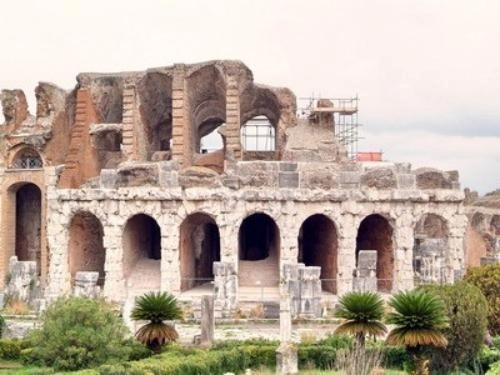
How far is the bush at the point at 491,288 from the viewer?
2291 centimetres

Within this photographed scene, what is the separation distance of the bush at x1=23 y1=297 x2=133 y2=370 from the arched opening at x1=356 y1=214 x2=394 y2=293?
13.4 meters

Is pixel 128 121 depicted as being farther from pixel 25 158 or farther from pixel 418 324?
pixel 418 324

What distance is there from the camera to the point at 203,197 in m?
30.2

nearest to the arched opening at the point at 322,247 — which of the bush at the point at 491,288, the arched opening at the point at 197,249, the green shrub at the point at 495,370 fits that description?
the arched opening at the point at 197,249

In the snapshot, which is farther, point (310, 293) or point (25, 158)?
point (25, 158)

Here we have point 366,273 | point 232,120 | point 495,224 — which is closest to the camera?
point 366,273

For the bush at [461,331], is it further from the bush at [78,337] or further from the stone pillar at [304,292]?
the bush at [78,337]

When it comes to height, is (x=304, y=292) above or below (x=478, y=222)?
below

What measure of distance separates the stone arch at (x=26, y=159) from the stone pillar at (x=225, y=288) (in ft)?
46.5

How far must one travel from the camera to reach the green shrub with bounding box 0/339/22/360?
2159cm

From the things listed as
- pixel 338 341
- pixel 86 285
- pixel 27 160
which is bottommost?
pixel 338 341

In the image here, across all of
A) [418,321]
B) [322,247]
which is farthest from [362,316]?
[322,247]

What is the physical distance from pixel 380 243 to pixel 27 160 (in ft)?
58.1

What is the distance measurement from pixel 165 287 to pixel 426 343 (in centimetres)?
1417
